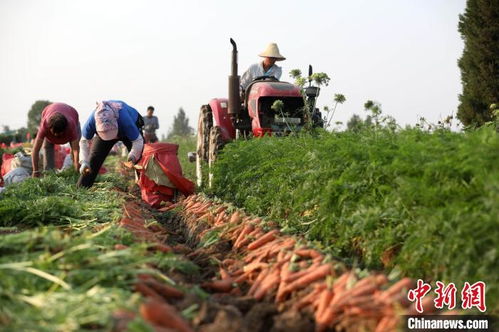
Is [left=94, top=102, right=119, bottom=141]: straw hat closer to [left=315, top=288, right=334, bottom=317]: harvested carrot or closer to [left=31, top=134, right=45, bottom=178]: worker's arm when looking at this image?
[left=31, top=134, right=45, bottom=178]: worker's arm

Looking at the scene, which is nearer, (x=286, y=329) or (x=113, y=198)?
(x=286, y=329)

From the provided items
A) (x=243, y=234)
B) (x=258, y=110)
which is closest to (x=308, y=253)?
(x=243, y=234)

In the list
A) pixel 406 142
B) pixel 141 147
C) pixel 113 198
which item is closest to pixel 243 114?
pixel 141 147

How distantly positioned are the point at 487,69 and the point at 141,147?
12617 millimetres

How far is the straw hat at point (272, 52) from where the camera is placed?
893cm

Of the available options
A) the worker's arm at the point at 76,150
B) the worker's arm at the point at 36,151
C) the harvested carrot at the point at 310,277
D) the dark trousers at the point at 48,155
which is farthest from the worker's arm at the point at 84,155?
the harvested carrot at the point at 310,277

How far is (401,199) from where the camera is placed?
3756 mm

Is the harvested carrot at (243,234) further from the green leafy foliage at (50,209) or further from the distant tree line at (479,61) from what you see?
the distant tree line at (479,61)

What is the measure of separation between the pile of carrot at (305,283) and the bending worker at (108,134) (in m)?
3.07

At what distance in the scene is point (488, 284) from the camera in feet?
9.48

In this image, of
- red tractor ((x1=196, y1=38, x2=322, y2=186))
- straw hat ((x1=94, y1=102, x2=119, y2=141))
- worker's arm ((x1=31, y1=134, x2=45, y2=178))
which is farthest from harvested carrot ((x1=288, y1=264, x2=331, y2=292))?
worker's arm ((x1=31, y1=134, x2=45, y2=178))

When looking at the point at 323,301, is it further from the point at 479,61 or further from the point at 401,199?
the point at 479,61

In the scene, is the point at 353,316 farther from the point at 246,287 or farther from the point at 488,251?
the point at 246,287

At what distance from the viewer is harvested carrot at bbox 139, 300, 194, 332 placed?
2.44 meters
